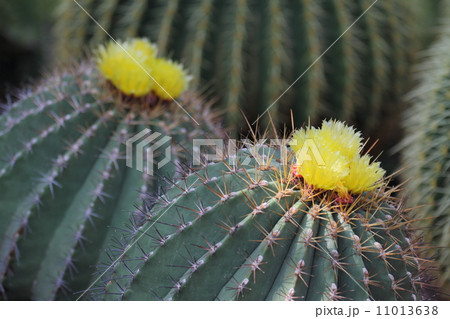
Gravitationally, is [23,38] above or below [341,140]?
above

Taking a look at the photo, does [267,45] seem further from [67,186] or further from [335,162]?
[335,162]

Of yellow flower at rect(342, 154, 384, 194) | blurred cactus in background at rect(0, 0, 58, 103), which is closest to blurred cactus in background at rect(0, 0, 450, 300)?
yellow flower at rect(342, 154, 384, 194)

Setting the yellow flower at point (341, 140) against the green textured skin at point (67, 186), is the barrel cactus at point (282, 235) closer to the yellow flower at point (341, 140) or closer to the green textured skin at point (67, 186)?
the yellow flower at point (341, 140)

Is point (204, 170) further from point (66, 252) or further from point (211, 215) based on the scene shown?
point (66, 252)

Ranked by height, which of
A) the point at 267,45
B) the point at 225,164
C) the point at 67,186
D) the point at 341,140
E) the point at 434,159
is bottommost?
the point at 67,186

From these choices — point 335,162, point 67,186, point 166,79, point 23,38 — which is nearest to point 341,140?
point 335,162

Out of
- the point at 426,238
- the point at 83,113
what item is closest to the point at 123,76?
the point at 83,113

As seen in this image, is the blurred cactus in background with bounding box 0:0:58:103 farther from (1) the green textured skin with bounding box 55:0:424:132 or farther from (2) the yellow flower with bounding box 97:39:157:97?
(2) the yellow flower with bounding box 97:39:157:97
